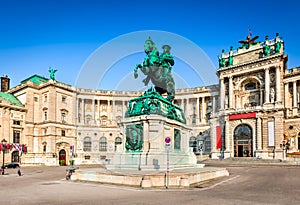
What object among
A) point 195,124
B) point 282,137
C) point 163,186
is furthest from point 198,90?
point 163,186

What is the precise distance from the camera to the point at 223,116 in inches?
2662

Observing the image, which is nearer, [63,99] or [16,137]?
[16,137]

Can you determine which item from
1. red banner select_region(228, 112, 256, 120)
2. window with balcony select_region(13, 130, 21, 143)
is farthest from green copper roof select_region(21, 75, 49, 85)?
red banner select_region(228, 112, 256, 120)

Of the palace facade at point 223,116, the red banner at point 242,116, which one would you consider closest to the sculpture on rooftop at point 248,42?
the palace facade at point 223,116

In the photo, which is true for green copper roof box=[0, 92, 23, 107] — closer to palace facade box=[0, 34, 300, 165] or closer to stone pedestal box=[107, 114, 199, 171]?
palace facade box=[0, 34, 300, 165]

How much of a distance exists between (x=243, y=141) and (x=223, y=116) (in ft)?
24.7

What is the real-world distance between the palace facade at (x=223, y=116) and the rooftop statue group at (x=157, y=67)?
36863 mm

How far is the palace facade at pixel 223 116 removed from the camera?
202ft

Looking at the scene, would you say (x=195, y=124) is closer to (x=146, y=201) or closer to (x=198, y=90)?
(x=198, y=90)

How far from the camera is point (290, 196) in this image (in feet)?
45.0

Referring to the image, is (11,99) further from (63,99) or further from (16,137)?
(63,99)

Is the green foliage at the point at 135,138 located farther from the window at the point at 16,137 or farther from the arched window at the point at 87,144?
the window at the point at 16,137

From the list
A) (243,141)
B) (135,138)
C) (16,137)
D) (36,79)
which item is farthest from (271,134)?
(36,79)

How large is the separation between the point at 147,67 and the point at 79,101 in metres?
→ 55.4
